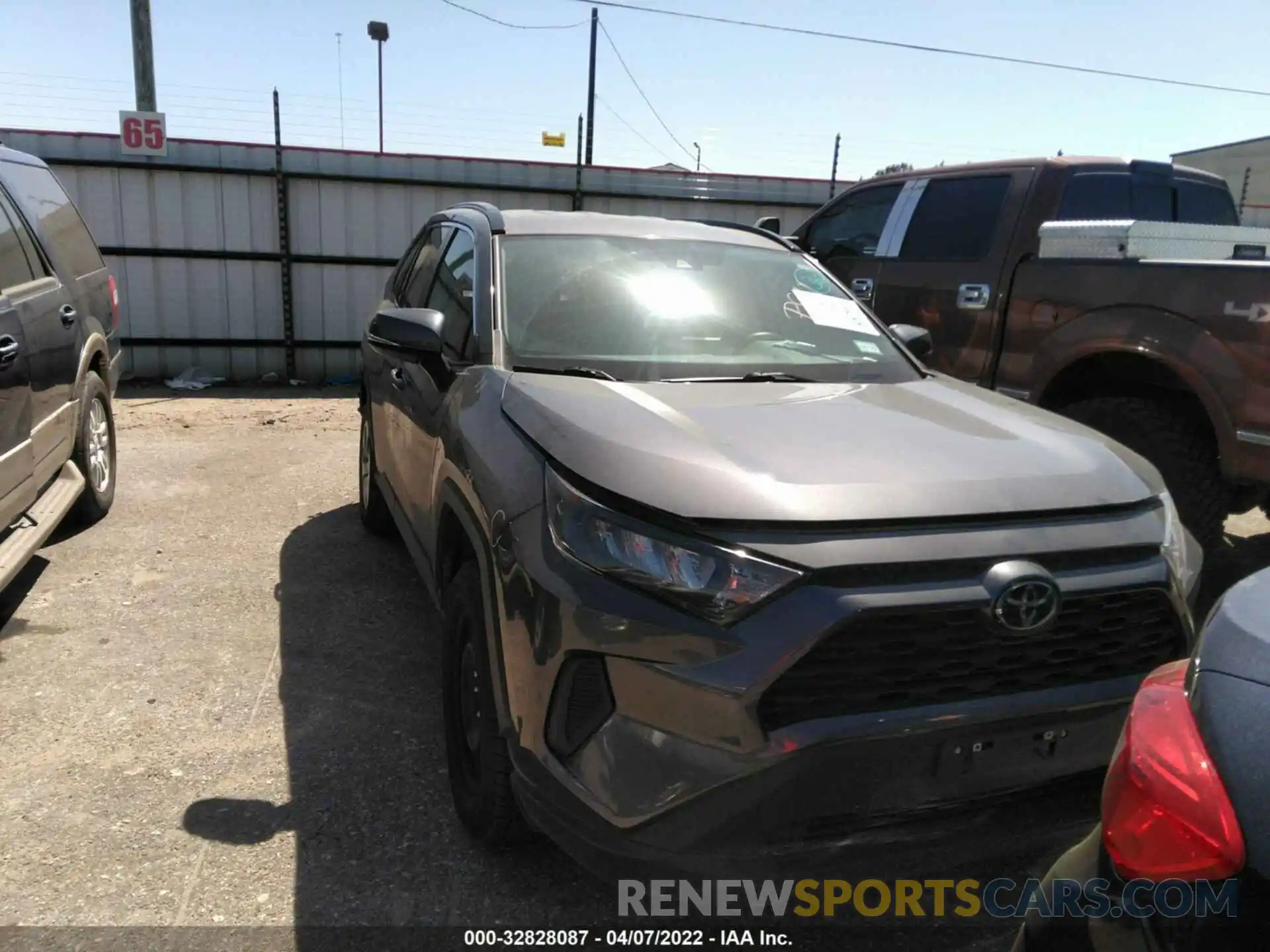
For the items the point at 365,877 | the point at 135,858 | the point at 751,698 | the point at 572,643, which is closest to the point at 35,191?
the point at 135,858

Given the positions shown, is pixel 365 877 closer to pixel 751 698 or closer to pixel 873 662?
pixel 751 698

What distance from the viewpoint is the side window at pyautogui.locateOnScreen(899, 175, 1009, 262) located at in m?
5.14

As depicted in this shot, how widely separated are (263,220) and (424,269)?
270 inches

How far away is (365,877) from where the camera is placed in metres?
2.46

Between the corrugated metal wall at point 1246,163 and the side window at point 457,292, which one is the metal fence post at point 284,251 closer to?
the side window at point 457,292

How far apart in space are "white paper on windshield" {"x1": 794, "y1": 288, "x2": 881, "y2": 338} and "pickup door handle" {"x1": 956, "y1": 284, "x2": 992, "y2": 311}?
5.33ft

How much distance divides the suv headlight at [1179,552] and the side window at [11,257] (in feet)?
14.3

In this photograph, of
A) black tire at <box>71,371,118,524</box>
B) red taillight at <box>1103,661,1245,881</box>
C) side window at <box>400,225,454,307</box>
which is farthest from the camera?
black tire at <box>71,371,118,524</box>

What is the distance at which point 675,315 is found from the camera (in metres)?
3.21

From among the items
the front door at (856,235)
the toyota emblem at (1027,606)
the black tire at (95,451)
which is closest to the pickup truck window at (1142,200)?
the front door at (856,235)

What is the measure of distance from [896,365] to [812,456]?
1240 millimetres

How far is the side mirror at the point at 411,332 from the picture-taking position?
2.97m

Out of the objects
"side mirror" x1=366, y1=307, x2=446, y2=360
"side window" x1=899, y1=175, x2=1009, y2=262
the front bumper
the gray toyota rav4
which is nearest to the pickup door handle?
"side window" x1=899, y1=175, x2=1009, y2=262

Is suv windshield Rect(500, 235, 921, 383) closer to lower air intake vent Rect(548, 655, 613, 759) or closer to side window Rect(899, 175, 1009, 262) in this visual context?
lower air intake vent Rect(548, 655, 613, 759)
